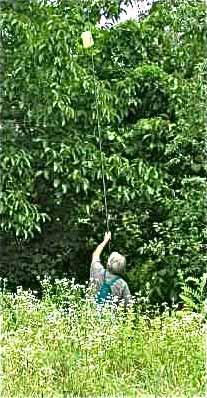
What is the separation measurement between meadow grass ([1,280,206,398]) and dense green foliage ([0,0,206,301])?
189 cm

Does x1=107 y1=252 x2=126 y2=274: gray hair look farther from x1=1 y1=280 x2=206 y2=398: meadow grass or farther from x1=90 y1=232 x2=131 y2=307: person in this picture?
x1=1 y1=280 x2=206 y2=398: meadow grass

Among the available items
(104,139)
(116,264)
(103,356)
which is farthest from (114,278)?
(104,139)

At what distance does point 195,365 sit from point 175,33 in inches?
140

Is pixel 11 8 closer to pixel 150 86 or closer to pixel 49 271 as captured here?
pixel 150 86

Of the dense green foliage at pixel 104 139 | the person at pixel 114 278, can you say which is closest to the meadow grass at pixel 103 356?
the person at pixel 114 278

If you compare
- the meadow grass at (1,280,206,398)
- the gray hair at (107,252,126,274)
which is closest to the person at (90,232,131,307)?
the gray hair at (107,252,126,274)

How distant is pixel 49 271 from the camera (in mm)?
7000

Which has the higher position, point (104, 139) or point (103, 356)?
point (104, 139)

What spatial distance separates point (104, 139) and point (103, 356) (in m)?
2.79

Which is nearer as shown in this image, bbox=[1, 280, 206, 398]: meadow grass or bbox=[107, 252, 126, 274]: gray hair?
bbox=[1, 280, 206, 398]: meadow grass

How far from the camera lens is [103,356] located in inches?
158

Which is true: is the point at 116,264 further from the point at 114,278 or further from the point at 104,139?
the point at 104,139

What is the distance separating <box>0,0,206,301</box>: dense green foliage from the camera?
6094mm

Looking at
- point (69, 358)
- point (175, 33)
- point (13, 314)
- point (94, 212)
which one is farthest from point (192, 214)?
point (69, 358)
